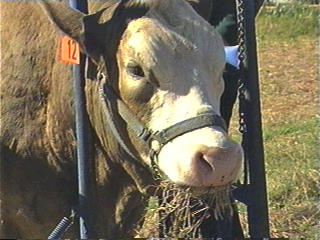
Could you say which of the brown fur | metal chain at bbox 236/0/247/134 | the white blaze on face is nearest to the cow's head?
the white blaze on face

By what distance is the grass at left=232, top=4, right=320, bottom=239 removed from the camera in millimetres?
4473

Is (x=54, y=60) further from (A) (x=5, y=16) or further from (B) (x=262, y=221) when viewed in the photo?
(B) (x=262, y=221)

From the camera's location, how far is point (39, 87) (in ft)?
10.1

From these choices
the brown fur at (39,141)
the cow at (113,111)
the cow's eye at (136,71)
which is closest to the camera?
the cow at (113,111)

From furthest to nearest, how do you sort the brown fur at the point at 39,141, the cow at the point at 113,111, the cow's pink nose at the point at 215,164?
the brown fur at the point at 39,141, the cow at the point at 113,111, the cow's pink nose at the point at 215,164

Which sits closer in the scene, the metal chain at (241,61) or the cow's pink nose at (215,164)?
the cow's pink nose at (215,164)

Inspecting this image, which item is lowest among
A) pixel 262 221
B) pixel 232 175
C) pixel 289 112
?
pixel 289 112

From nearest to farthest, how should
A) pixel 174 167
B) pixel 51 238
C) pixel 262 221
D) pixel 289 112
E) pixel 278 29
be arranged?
1. pixel 174 167
2. pixel 51 238
3. pixel 262 221
4. pixel 289 112
5. pixel 278 29

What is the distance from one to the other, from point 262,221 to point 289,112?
319 centimetres

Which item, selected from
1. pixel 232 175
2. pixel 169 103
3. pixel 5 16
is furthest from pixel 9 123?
pixel 232 175

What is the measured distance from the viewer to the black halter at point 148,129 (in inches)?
104

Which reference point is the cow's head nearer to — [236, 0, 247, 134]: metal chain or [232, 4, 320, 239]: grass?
[236, 0, 247, 134]: metal chain

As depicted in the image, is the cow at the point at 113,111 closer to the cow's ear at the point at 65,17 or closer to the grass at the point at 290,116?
the cow's ear at the point at 65,17

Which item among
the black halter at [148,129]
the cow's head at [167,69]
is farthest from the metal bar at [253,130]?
the black halter at [148,129]
